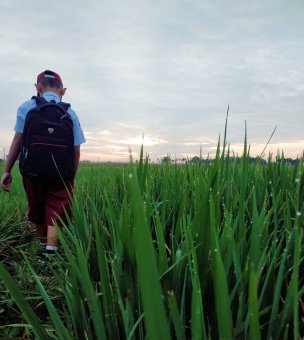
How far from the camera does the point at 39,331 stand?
36.0 inches

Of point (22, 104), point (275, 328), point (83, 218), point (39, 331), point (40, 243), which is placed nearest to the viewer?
point (275, 328)

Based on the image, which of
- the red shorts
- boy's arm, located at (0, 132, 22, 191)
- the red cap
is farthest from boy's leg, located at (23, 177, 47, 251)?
the red cap

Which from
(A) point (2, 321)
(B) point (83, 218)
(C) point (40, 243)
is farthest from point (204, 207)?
(C) point (40, 243)

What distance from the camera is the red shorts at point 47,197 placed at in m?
3.13

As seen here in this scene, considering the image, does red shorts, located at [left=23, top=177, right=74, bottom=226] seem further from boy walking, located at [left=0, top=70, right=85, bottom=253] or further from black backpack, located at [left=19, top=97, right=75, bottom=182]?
black backpack, located at [left=19, top=97, right=75, bottom=182]

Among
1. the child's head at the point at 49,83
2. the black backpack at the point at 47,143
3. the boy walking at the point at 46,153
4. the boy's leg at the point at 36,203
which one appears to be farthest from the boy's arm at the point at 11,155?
the child's head at the point at 49,83

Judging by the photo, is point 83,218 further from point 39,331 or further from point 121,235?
point 39,331

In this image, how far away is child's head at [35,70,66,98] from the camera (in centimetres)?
322

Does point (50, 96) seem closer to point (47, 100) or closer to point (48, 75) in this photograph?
point (47, 100)

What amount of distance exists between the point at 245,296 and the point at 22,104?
2.72 meters

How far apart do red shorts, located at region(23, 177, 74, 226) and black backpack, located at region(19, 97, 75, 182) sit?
22 cm

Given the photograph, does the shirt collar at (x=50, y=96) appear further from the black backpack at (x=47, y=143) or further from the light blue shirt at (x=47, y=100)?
the black backpack at (x=47, y=143)

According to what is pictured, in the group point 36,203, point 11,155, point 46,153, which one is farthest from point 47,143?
point 36,203

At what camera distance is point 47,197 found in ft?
10.5
